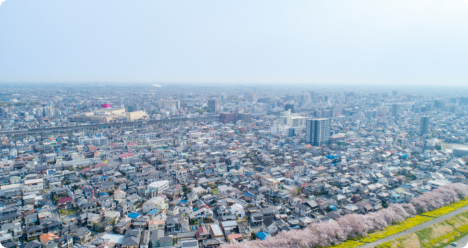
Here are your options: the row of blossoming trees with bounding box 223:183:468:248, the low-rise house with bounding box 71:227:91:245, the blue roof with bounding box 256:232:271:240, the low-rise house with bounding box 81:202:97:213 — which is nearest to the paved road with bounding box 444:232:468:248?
the row of blossoming trees with bounding box 223:183:468:248

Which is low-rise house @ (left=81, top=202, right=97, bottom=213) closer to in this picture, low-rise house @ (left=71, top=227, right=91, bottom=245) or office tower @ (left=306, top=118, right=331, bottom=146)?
low-rise house @ (left=71, top=227, right=91, bottom=245)

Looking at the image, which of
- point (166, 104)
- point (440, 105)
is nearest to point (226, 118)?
point (166, 104)

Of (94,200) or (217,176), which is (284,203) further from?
(94,200)

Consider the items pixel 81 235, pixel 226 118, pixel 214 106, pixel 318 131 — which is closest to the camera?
pixel 81 235

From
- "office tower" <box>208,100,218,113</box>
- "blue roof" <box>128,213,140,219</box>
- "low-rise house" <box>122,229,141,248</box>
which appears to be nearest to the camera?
"low-rise house" <box>122,229,141,248</box>

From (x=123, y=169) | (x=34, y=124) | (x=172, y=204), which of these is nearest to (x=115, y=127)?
(x=34, y=124)

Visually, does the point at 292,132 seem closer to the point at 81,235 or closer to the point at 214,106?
the point at 81,235

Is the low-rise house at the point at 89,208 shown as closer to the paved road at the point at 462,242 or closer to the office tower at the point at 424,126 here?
the paved road at the point at 462,242
